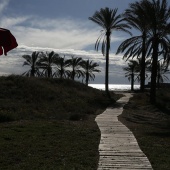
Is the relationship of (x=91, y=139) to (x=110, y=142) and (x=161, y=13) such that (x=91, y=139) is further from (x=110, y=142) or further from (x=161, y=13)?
(x=161, y=13)

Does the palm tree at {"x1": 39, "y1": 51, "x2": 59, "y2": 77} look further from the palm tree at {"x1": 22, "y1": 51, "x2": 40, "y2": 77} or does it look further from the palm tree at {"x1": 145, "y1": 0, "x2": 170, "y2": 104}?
the palm tree at {"x1": 145, "y1": 0, "x2": 170, "y2": 104}

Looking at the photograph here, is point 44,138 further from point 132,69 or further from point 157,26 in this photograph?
point 132,69

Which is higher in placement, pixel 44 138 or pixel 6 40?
pixel 6 40

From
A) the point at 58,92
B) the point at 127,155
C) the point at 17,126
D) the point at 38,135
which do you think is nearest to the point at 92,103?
the point at 58,92

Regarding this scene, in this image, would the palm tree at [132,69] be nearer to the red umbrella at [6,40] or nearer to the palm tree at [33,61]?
the palm tree at [33,61]

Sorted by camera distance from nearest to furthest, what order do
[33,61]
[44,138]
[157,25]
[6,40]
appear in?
[6,40]
[44,138]
[157,25]
[33,61]

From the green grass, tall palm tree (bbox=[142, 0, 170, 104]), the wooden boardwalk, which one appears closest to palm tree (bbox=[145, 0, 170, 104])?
tall palm tree (bbox=[142, 0, 170, 104])

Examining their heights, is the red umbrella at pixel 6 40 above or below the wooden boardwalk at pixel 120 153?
above

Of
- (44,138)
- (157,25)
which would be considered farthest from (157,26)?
(44,138)

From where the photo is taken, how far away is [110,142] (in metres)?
10.4

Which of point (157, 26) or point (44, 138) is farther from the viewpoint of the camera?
point (157, 26)

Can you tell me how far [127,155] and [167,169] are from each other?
140 centimetres

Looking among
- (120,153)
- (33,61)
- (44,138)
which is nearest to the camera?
(120,153)

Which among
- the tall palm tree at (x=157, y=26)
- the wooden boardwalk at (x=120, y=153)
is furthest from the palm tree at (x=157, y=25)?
the wooden boardwalk at (x=120, y=153)
